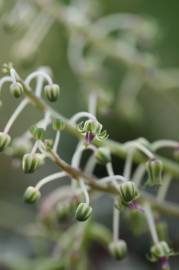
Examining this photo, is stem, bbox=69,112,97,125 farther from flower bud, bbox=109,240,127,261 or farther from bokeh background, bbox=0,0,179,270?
bokeh background, bbox=0,0,179,270

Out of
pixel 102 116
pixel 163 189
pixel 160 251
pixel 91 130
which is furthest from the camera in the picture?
pixel 102 116

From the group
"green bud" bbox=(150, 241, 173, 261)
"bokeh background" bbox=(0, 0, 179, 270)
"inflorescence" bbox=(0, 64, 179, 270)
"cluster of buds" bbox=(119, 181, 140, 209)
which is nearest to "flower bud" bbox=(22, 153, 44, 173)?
"inflorescence" bbox=(0, 64, 179, 270)

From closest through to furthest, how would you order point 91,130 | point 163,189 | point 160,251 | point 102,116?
point 91,130
point 160,251
point 163,189
point 102,116

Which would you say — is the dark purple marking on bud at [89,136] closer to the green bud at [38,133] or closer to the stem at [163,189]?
the green bud at [38,133]

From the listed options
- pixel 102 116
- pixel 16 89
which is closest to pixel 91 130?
pixel 16 89

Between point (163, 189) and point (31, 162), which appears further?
point (163, 189)

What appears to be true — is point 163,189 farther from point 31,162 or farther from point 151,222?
point 31,162
